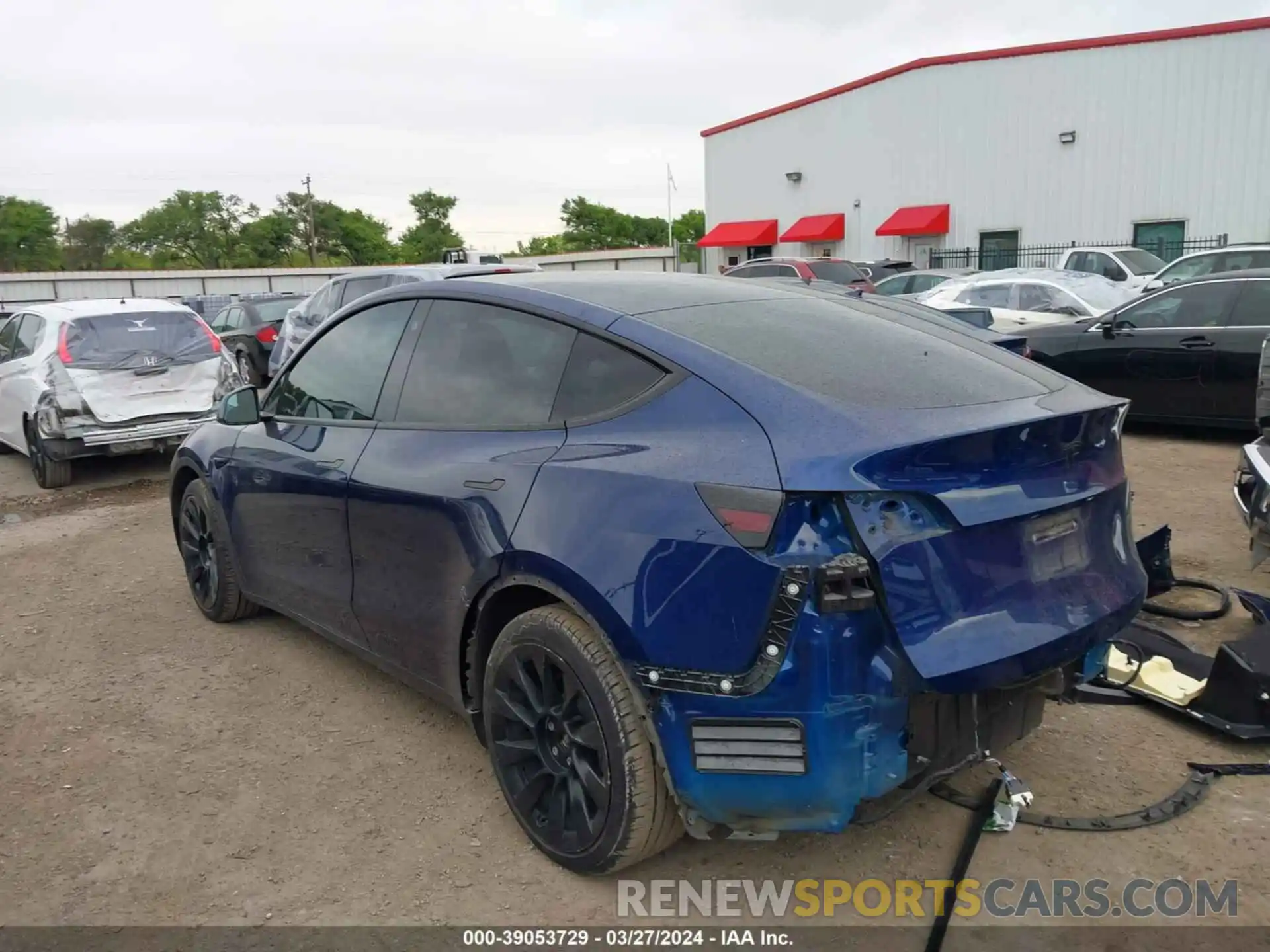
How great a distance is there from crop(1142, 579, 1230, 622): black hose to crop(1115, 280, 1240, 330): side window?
4.76m

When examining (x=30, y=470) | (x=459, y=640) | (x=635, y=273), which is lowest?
(x=30, y=470)

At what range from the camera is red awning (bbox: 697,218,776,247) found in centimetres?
4081

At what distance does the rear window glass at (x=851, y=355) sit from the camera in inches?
109

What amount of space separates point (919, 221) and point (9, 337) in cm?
2897

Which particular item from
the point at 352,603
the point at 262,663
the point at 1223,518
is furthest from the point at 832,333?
the point at 1223,518

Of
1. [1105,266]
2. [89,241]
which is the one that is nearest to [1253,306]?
[1105,266]

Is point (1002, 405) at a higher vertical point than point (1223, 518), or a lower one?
higher

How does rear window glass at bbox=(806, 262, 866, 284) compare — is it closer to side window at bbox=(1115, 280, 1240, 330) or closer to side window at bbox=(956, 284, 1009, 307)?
side window at bbox=(956, 284, 1009, 307)

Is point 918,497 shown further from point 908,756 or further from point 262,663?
point 262,663

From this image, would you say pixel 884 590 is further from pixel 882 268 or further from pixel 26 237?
pixel 26 237

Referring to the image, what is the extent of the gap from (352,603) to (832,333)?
2050mm

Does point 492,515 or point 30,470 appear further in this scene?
point 30,470

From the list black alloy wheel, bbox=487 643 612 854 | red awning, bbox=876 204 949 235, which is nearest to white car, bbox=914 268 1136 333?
A: black alloy wheel, bbox=487 643 612 854

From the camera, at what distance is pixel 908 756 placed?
2.52 metres
